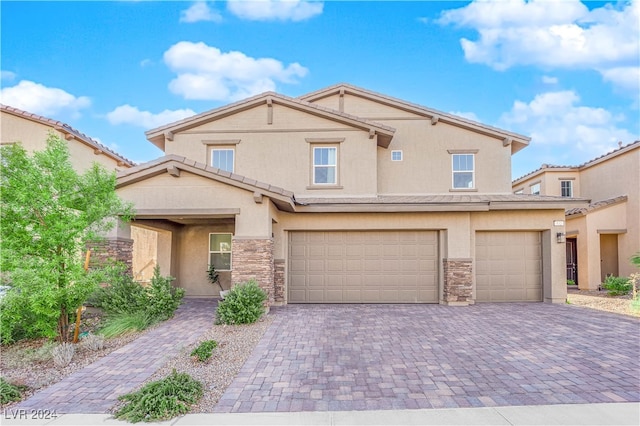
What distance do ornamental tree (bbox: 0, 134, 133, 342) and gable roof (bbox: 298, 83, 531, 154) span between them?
9319 millimetres

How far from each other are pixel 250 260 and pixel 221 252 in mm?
4086

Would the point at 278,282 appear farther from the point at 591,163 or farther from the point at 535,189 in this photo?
the point at 591,163

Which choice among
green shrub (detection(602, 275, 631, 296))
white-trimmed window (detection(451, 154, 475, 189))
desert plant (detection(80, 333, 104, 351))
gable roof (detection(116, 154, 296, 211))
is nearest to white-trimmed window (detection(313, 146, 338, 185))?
gable roof (detection(116, 154, 296, 211))

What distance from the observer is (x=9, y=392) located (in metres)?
4.61

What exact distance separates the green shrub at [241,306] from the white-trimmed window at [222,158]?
561cm

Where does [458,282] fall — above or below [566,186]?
below

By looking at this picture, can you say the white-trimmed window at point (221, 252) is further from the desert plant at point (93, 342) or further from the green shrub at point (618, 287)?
the green shrub at point (618, 287)

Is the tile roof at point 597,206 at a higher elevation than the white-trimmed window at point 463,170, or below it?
below

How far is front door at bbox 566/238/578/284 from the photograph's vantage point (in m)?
16.9

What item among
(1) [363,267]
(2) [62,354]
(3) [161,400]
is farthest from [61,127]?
(3) [161,400]

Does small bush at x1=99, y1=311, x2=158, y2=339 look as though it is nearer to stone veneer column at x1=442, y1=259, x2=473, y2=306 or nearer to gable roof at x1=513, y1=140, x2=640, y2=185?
stone veneer column at x1=442, y1=259, x2=473, y2=306

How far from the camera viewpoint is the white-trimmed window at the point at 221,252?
12742 millimetres

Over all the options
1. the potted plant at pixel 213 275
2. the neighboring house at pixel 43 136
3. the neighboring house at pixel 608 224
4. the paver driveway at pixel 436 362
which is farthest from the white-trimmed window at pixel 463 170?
the neighboring house at pixel 43 136

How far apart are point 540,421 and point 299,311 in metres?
6.83
